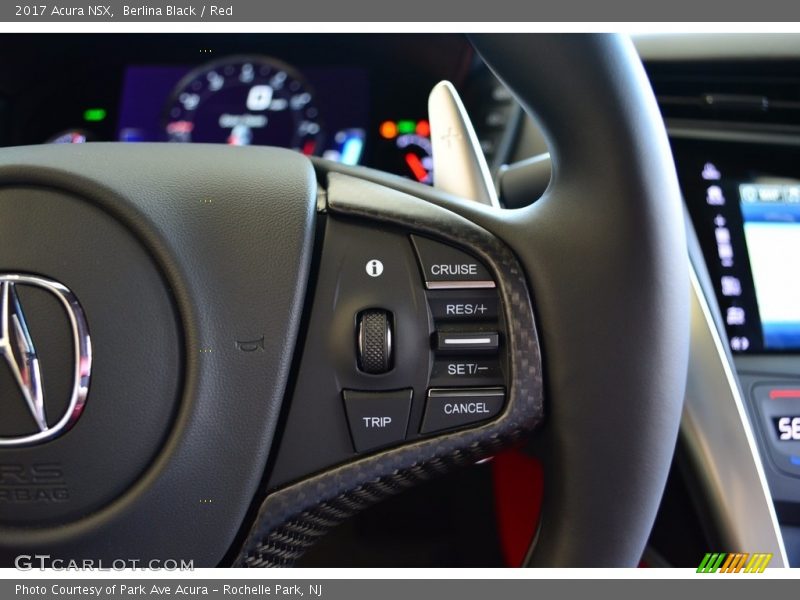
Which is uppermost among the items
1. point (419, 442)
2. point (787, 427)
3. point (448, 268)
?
point (448, 268)

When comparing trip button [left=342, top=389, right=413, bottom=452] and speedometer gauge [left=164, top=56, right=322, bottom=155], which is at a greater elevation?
speedometer gauge [left=164, top=56, right=322, bottom=155]

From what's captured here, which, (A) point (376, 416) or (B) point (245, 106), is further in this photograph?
(B) point (245, 106)

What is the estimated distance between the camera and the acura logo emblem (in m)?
0.53

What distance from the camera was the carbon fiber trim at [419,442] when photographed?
56cm

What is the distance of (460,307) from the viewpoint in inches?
22.6

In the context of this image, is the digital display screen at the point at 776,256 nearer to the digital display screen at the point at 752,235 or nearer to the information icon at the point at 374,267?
the digital display screen at the point at 752,235

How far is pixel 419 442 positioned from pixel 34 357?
27cm

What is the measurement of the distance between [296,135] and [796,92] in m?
1.11

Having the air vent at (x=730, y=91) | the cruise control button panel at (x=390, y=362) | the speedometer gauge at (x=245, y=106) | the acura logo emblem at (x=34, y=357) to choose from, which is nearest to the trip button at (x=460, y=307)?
the cruise control button panel at (x=390, y=362)

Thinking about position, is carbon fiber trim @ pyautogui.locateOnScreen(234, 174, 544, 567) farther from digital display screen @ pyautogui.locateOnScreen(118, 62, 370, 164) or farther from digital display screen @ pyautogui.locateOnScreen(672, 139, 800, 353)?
digital display screen @ pyautogui.locateOnScreen(118, 62, 370, 164)

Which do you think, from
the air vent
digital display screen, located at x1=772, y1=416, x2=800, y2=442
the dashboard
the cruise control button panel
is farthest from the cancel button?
the dashboard

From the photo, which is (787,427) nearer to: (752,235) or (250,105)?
(752,235)

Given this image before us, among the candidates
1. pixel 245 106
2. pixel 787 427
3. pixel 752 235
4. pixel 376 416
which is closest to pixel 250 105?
pixel 245 106

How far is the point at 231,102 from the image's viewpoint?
1918mm
